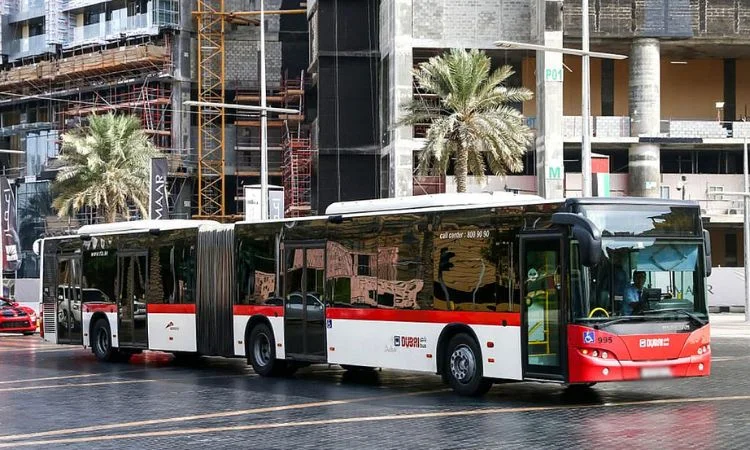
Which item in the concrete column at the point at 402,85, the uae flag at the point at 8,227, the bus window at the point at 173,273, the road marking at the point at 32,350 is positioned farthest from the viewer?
the concrete column at the point at 402,85

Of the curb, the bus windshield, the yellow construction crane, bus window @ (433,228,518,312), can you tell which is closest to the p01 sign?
the curb

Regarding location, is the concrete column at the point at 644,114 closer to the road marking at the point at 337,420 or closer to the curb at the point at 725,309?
the curb at the point at 725,309

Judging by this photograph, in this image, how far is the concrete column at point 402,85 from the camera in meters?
61.9

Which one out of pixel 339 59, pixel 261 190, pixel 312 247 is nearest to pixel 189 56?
pixel 339 59

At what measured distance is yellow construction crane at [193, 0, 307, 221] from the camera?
80438 millimetres

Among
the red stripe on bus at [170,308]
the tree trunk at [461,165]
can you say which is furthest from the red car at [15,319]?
the red stripe on bus at [170,308]

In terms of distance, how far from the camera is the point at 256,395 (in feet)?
68.1

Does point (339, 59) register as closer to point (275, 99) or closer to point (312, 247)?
point (275, 99)

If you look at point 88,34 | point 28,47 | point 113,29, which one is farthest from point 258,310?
point 28,47

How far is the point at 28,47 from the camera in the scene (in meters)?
88.4

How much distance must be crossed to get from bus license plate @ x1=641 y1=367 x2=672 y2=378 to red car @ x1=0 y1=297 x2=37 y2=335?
105 ft

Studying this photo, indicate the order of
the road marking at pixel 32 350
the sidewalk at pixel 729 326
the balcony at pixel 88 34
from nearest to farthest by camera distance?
the road marking at pixel 32 350 → the sidewalk at pixel 729 326 → the balcony at pixel 88 34

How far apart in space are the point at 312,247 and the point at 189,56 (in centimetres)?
5975

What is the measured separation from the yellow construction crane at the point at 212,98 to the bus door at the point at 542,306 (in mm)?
62116
